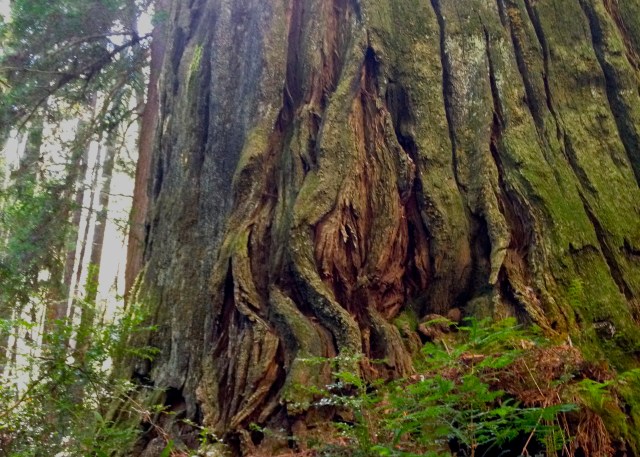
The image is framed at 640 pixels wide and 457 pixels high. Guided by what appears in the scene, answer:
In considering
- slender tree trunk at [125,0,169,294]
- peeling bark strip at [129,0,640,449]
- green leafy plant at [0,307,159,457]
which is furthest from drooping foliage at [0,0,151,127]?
green leafy plant at [0,307,159,457]

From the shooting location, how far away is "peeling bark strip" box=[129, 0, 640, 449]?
3578 millimetres

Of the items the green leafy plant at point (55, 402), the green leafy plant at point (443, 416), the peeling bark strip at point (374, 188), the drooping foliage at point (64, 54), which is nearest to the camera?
the green leafy plant at point (443, 416)

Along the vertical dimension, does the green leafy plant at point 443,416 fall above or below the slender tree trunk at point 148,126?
below

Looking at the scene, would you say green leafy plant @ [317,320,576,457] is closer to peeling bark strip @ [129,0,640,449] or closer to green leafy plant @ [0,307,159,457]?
peeling bark strip @ [129,0,640,449]

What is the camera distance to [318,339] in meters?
3.41

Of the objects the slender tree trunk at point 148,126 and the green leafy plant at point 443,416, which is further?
the slender tree trunk at point 148,126

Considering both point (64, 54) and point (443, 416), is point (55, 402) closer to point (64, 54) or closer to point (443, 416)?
point (443, 416)

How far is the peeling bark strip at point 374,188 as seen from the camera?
358 cm

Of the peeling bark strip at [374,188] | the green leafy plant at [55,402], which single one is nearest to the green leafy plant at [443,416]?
the peeling bark strip at [374,188]

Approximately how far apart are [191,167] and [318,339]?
76.3 inches

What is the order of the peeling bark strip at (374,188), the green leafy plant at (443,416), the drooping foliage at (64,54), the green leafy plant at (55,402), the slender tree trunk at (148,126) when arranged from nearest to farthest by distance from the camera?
1. the green leafy plant at (443,416)
2. the green leafy plant at (55,402)
3. the peeling bark strip at (374,188)
4. the drooping foliage at (64,54)
5. the slender tree trunk at (148,126)

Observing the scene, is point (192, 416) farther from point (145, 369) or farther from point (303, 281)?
point (303, 281)

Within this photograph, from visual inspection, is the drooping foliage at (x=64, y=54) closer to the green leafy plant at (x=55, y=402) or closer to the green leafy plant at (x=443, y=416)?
the green leafy plant at (x=55, y=402)

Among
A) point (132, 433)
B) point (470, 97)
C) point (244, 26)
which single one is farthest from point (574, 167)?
point (132, 433)
